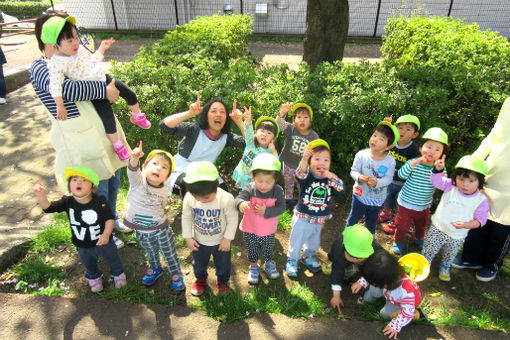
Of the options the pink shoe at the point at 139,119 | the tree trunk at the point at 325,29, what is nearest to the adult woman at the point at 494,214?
the tree trunk at the point at 325,29

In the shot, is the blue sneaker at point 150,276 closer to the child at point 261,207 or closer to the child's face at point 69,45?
the child at point 261,207

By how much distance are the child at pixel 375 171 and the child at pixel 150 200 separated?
1925mm

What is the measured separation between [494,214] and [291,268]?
2.06 m

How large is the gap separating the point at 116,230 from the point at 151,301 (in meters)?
1.26

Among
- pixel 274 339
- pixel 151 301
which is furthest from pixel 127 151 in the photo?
pixel 274 339

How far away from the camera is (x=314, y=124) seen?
14.5 feet

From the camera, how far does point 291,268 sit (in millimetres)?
3664

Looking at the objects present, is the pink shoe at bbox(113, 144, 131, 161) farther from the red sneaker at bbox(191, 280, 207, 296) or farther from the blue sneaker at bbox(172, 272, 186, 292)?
the red sneaker at bbox(191, 280, 207, 296)

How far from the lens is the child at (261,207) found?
298 cm

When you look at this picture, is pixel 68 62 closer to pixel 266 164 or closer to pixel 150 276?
pixel 266 164

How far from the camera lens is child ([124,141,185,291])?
3.01 metres

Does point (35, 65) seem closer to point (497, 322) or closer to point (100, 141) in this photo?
point (100, 141)

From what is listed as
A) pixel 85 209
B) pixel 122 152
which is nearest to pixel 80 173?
pixel 85 209

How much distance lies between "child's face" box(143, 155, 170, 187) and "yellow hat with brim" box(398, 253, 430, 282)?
2307mm
